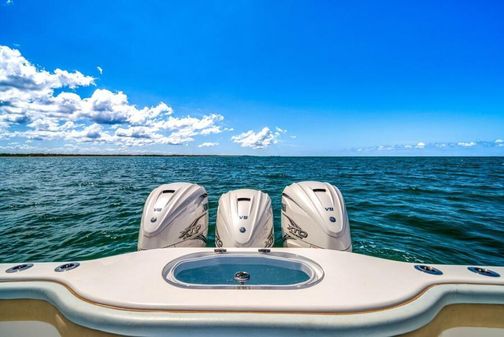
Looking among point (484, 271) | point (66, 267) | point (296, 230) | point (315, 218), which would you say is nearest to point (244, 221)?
point (296, 230)

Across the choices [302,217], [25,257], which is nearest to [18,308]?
[302,217]

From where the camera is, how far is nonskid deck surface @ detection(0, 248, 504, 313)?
114 centimetres

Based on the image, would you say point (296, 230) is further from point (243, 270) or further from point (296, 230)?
point (243, 270)

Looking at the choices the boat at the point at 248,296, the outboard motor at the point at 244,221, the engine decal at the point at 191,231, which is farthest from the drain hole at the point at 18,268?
the outboard motor at the point at 244,221

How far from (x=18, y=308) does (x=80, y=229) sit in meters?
4.71

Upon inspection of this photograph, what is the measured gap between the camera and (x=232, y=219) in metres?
2.57

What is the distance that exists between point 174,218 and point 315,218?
1590 millimetres

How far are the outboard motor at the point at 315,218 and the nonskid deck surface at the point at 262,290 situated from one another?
71 centimetres

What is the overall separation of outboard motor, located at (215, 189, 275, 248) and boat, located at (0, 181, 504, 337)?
578 millimetres

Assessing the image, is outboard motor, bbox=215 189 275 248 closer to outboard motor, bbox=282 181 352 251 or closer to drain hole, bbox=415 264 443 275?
outboard motor, bbox=282 181 352 251

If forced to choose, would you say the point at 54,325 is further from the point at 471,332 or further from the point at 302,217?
the point at 471,332

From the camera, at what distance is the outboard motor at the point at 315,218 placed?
2445mm

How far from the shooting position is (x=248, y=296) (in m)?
1.21

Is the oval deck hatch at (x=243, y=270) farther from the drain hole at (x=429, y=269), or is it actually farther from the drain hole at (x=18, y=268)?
the drain hole at (x=18, y=268)
